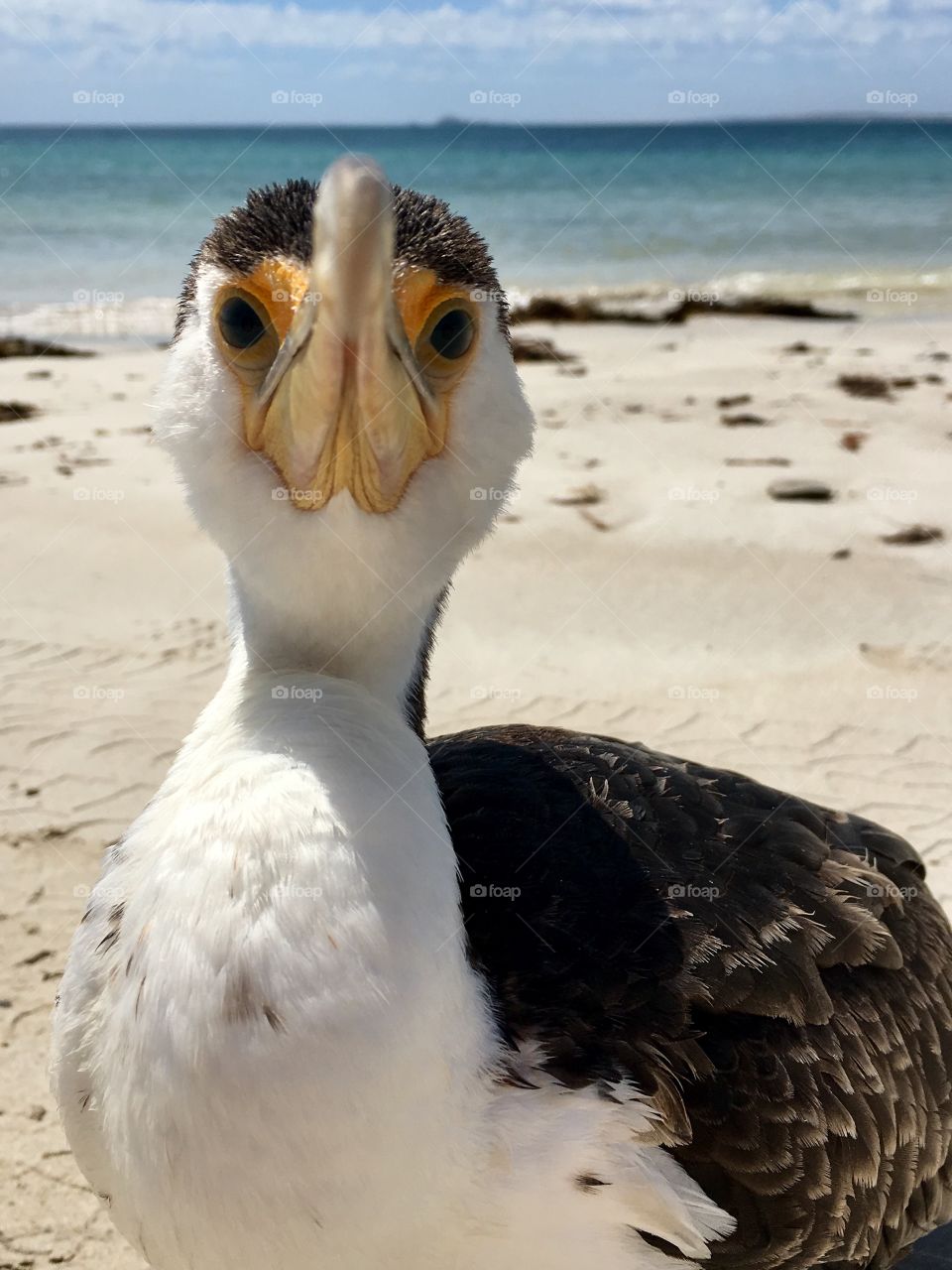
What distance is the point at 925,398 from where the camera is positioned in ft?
39.7

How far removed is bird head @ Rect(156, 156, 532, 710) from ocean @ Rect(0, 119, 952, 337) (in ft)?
25.2

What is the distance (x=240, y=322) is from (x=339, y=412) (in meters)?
0.31

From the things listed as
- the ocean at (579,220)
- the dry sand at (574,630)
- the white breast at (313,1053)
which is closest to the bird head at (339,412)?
the white breast at (313,1053)

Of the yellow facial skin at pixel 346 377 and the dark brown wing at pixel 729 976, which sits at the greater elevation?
the yellow facial skin at pixel 346 377

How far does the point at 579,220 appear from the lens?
31.0m

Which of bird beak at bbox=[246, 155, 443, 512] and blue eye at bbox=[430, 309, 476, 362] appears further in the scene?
blue eye at bbox=[430, 309, 476, 362]

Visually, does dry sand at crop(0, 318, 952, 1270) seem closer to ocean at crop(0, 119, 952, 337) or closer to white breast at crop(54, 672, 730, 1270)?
white breast at crop(54, 672, 730, 1270)

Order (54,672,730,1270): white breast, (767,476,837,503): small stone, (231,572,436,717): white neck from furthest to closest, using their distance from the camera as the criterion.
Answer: (767,476,837,503): small stone, (231,572,436,717): white neck, (54,672,730,1270): white breast

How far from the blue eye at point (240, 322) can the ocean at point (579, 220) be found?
25.4 feet

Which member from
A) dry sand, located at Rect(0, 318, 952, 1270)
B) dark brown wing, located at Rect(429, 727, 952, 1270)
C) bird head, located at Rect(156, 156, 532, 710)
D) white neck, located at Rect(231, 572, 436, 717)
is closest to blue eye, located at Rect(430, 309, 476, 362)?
bird head, located at Rect(156, 156, 532, 710)

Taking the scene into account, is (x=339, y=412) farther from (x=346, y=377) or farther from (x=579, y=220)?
(x=579, y=220)

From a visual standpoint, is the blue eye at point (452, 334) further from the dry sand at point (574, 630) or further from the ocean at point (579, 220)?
the ocean at point (579, 220)

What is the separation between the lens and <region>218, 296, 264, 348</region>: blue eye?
2.29 meters

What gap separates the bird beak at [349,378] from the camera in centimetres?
197
